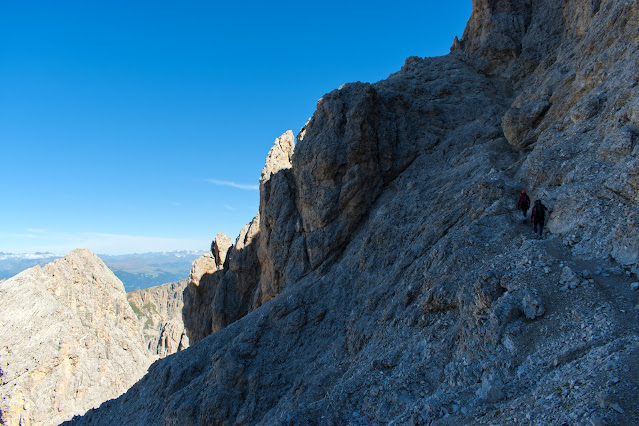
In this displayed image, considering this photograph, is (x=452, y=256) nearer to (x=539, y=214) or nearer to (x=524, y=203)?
(x=539, y=214)

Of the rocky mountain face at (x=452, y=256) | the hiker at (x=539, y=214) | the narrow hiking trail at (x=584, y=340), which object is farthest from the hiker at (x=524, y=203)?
the narrow hiking trail at (x=584, y=340)

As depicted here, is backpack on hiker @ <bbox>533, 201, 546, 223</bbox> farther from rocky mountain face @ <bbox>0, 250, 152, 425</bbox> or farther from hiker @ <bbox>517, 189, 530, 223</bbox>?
rocky mountain face @ <bbox>0, 250, 152, 425</bbox>

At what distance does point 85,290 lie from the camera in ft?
208

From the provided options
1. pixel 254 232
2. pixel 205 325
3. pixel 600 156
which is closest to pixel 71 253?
pixel 205 325

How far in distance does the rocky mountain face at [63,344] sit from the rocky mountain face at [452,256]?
72.5ft

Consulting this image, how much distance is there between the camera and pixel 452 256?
18750 mm

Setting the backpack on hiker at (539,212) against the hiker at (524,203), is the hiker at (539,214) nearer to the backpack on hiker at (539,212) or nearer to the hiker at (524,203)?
the backpack on hiker at (539,212)

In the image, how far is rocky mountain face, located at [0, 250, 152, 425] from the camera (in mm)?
50438

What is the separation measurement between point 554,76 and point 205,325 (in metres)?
48.6

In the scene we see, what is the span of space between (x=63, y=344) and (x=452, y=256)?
204ft

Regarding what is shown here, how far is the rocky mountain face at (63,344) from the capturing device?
165ft

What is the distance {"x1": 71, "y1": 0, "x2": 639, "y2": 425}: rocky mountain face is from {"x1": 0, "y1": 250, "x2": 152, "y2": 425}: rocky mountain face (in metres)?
22.1

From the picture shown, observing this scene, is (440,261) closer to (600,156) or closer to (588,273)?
(588,273)

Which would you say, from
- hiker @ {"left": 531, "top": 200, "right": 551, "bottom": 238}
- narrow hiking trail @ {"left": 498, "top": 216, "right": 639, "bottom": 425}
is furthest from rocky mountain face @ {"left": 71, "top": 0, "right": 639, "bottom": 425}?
hiker @ {"left": 531, "top": 200, "right": 551, "bottom": 238}
